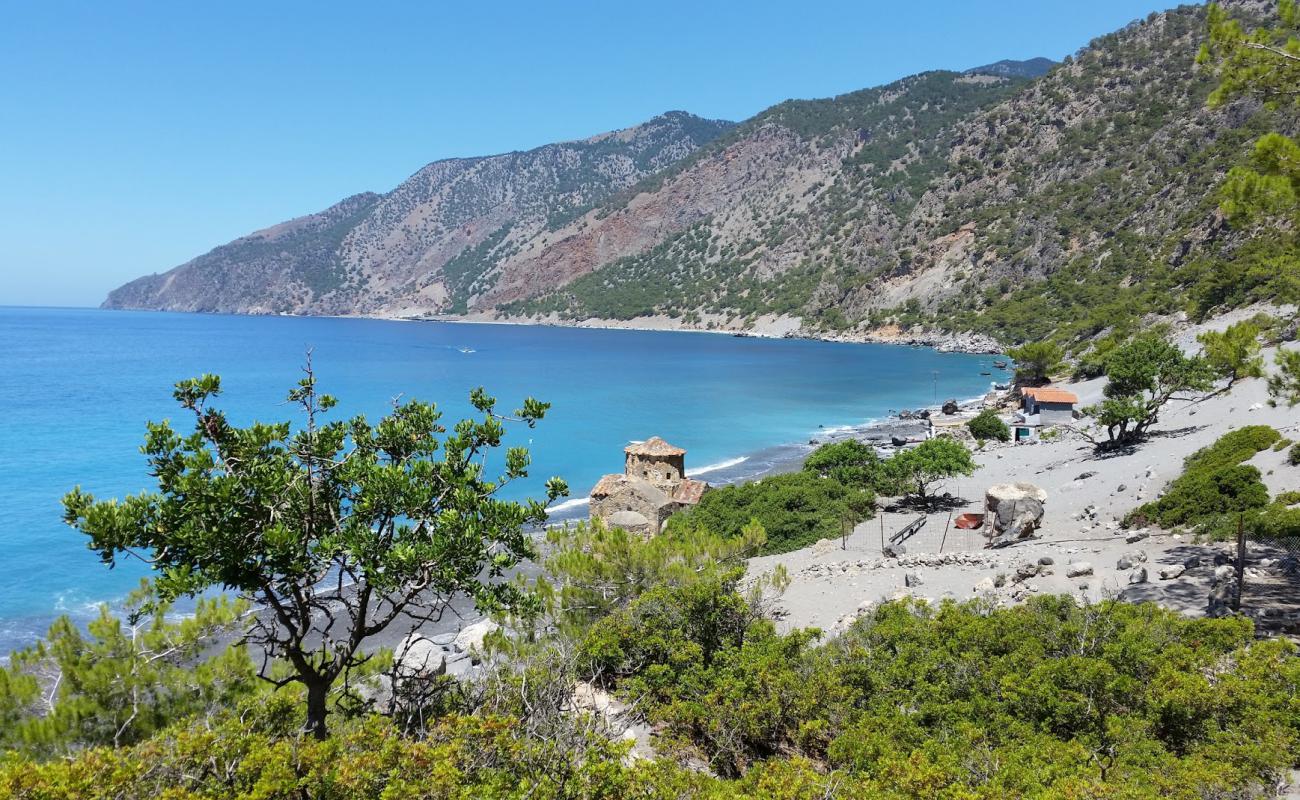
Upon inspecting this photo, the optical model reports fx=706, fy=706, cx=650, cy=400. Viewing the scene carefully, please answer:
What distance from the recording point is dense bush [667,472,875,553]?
22.6m

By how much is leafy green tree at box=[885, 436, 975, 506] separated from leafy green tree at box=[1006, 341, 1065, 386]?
31.6 m

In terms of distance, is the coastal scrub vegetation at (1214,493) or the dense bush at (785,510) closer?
the coastal scrub vegetation at (1214,493)

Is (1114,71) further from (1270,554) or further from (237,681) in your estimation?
(237,681)

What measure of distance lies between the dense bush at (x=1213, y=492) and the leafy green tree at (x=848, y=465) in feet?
31.6

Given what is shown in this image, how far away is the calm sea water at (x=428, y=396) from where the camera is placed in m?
26.9

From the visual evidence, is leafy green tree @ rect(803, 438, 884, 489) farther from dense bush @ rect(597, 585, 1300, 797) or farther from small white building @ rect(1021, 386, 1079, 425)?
dense bush @ rect(597, 585, 1300, 797)

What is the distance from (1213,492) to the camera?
52.6 ft

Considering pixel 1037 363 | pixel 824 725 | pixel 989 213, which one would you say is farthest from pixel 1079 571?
pixel 989 213

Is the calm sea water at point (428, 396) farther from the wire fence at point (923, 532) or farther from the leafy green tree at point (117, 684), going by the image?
the wire fence at point (923, 532)

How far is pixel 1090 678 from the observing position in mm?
7402

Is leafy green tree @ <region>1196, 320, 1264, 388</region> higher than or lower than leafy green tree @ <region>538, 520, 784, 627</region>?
higher

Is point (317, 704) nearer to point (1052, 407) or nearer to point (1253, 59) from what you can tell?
point (1253, 59)

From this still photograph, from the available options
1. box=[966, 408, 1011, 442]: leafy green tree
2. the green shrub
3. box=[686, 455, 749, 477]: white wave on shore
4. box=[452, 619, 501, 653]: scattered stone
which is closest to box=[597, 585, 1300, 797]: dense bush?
the green shrub

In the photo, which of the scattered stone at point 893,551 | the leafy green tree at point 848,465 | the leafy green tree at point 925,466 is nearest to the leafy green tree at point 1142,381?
the leafy green tree at point 925,466
